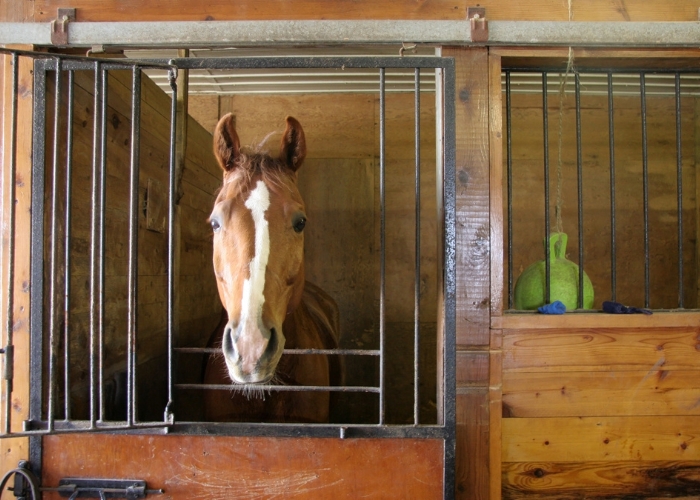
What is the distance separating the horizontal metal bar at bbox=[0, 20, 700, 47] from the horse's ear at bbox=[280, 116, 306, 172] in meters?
0.33

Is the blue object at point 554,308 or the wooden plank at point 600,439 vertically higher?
the blue object at point 554,308

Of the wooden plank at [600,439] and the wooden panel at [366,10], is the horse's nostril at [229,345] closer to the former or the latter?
the wooden plank at [600,439]

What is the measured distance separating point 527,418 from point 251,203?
50.7 inches

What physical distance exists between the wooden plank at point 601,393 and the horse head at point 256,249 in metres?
0.91

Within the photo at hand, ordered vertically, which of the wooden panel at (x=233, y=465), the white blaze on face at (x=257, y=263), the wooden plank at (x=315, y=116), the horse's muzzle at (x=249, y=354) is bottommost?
the wooden panel at (x=233, y=465)

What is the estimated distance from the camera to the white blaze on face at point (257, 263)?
134 cm

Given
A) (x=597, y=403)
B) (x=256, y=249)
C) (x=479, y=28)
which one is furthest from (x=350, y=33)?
(x=597, y=403)

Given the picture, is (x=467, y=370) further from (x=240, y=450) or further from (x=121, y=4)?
(x=121, y=4)

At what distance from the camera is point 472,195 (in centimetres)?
164

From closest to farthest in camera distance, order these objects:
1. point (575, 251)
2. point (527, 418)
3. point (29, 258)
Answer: point (29, 258) < point (527, 418) < point (575, 251)

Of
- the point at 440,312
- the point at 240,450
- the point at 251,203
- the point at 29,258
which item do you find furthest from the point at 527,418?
the point at 29,258

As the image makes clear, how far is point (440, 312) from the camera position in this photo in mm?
1630

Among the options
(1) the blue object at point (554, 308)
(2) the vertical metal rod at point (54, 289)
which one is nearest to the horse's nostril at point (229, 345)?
(2) the vertical metal rod at point (54, 289)

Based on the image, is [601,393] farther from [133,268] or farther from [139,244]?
[139,244]
